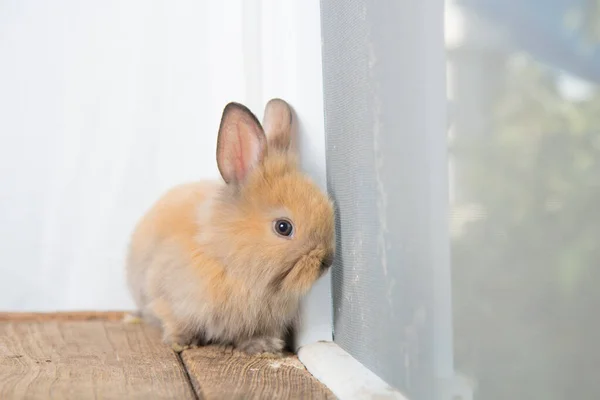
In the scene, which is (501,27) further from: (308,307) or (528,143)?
(308,307)

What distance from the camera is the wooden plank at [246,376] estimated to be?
47.0 inches

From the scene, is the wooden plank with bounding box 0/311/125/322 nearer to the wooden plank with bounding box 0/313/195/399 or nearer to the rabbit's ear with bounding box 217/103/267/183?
the wooden plank with bounding box 0/313/195/399

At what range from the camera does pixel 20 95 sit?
7.01 ft

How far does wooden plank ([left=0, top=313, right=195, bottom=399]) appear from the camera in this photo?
3.95 feet

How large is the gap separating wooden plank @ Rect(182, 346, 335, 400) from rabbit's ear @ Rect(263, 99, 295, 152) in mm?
417

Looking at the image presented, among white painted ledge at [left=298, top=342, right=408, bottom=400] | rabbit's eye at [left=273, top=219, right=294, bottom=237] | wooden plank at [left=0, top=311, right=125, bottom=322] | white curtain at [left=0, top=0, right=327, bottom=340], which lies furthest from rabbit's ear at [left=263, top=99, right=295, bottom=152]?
wooden plank at [left=0, top=311, right=125, bottom=322]

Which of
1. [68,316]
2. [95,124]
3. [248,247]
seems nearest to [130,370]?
[248,247]

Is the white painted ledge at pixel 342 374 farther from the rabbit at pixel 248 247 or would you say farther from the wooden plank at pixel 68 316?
the wooden plank at pixel 68 316

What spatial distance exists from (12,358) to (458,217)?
103 centimetres

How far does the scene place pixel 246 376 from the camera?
1.33 meters

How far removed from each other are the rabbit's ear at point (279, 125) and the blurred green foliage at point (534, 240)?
2.65ft

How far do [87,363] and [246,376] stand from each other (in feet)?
1.05

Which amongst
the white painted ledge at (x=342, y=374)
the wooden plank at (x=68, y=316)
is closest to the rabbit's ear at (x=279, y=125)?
the white painted ledge at (x=342, y=374)

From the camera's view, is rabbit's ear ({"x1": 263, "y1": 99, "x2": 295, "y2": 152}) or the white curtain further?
the white curtain
